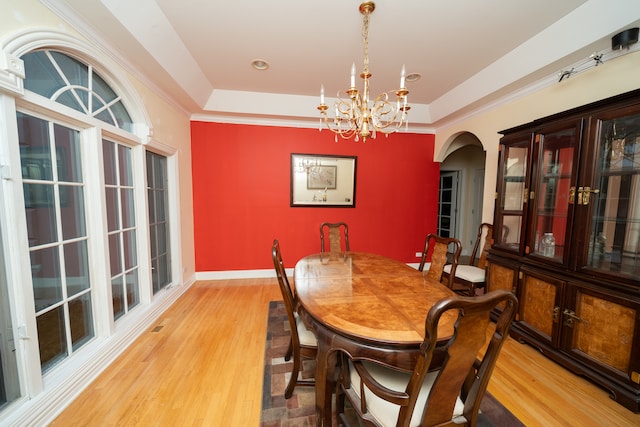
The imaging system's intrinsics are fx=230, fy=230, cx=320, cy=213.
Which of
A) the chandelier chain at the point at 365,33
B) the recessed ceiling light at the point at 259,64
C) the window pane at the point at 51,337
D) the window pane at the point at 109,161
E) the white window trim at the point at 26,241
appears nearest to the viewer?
the white window trim at the point at 26,241

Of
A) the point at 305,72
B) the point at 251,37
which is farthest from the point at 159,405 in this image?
the point at 305,72

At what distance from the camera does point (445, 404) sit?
0.88 metres

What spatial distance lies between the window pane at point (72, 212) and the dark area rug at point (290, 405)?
1.73m

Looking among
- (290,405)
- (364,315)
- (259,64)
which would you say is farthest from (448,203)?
(290,405)

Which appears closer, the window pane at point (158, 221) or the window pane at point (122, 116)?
the window pane at point (122, 116)

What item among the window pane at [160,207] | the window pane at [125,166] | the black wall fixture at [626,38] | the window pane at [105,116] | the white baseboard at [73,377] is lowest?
the white baseboard at [73,377]

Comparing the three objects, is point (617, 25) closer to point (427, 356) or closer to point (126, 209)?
point (427, 356)

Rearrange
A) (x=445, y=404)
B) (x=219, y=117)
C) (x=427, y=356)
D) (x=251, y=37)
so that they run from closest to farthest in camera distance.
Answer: (x=427, y=356) → (x=445, y=404) → (x=251, y=37) → (x=219, y=117)

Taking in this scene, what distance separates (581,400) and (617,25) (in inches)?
102

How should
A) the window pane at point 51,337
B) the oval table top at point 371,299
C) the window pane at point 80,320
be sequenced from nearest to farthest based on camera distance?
the oval table top at point 371,299, the window pane at point 51,337, the window pane at point 80,320

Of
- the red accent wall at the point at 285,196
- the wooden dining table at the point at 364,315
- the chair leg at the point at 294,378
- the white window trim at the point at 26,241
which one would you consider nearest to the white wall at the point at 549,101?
the red accent wall at the point at 285,196

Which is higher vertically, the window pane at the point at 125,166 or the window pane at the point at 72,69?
the window pane at the point at 72,69

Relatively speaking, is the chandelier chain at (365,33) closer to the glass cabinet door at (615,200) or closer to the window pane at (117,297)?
the glass cabinet door at (615,200)

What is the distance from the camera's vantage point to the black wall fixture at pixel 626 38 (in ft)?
5.22
